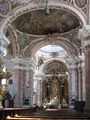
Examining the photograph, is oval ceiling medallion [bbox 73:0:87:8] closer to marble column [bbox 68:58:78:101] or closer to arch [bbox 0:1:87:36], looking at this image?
arch [bbox 0:1:87:36]

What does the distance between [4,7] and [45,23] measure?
274 inches

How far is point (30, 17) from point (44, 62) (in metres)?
13.2

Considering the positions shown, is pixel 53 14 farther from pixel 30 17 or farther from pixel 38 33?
pixel 38 33

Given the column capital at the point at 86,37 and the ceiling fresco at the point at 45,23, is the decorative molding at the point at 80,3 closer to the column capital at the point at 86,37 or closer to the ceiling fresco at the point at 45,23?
the column capital at the point at 86,37

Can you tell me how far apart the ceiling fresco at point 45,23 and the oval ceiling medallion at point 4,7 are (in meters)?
3.64

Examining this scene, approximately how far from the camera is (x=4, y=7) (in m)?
18.6

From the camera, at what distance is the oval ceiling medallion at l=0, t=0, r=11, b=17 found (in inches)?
728

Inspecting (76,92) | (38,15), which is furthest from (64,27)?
(76,92)

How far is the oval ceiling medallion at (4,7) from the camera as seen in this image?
1848 centimetres

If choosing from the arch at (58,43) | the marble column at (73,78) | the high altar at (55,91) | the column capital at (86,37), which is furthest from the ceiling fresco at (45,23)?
the high altar at (55,91)

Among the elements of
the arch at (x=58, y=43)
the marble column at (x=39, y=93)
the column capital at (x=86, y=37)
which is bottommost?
the marble column at (x=39, y=93)

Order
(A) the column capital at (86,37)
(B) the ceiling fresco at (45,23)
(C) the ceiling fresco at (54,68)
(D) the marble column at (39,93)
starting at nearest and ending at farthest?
1. (A) the column capital at (86,37)
2. (B) the ceiling fresco at (45,23)
3. (D) the marble column at (39,93)
4. (C) the ceiling fresco at (54,68)

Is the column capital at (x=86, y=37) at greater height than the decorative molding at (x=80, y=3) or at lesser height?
lesser

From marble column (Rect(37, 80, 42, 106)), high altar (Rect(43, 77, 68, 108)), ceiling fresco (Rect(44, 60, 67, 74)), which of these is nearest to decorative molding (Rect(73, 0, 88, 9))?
ceiling fresco (Rect(44, 60, 67, 74))
